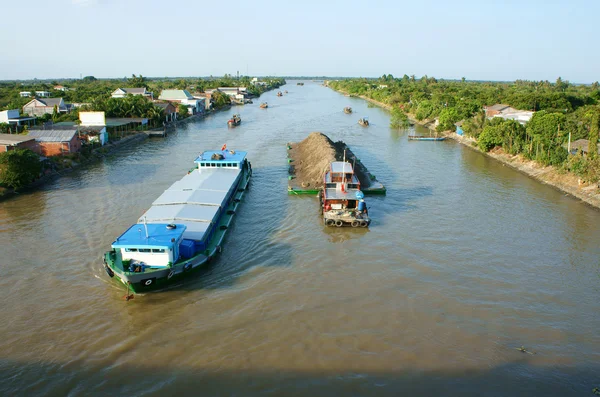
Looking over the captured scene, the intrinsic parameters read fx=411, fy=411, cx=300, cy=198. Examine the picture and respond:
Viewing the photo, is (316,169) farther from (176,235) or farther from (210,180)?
(176,235)

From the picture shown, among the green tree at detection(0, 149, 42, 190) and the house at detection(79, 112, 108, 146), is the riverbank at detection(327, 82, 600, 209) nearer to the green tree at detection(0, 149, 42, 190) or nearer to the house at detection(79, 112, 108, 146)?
the green tree at detection(0, 149, 42, 190)

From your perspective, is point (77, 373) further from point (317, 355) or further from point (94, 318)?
point (317, 355)

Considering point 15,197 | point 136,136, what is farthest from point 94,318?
point 136,136

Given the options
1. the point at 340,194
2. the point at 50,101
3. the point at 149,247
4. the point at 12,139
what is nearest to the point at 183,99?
the point at 50,101

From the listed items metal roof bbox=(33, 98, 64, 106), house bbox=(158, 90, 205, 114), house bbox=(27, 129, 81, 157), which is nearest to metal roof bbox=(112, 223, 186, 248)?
house bbox=(27, 129, 81, 157)

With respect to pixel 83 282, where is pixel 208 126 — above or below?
above

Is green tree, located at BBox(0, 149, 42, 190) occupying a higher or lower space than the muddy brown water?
higher
